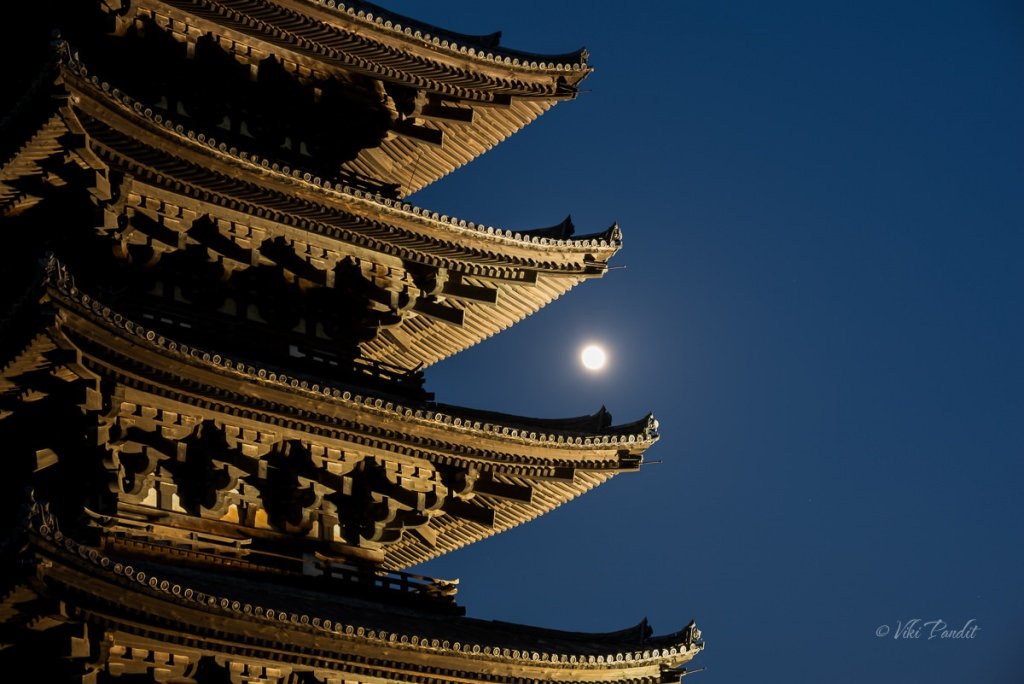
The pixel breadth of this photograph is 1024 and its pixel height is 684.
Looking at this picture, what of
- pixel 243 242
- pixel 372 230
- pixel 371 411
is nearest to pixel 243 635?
pixel 371 411


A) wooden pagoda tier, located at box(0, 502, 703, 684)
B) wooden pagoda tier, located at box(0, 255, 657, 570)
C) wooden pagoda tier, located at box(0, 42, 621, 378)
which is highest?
wooden pagoda tier, located at box(0, 42, 621, 378)

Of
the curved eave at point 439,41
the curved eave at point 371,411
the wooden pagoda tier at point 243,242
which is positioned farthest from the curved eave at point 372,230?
the curved eave at point 439,41

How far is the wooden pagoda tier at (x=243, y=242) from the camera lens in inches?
863

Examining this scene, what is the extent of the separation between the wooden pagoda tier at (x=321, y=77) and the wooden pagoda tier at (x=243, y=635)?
7.06m

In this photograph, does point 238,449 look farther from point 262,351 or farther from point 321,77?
point 321,77

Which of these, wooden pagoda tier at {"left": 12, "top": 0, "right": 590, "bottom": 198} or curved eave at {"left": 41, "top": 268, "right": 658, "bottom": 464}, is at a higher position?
wooden pagoda tier at {"left": 12, "top": 0, "right": 590, "bottom": 198}

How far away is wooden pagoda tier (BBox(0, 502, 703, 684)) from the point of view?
18375 mm

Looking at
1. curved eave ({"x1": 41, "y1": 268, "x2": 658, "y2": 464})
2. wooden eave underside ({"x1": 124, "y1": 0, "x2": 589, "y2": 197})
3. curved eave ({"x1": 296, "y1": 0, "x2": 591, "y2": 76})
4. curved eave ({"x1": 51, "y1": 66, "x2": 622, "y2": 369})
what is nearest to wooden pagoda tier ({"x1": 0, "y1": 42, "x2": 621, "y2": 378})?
curved eave ({"x1": 51, "y1": 66, "x2": 622, "y2": 369})

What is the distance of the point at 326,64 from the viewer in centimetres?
2553

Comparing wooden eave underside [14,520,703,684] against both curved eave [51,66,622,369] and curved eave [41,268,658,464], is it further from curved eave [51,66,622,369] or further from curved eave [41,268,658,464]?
curved eave [51,66,622,369]

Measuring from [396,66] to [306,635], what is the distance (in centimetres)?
995

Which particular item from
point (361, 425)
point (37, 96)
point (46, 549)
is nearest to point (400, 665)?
point (361, 425)

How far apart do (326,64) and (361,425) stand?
6257mm

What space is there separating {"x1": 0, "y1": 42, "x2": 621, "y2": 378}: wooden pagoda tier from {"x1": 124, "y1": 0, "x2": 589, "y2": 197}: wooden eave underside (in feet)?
5.43
